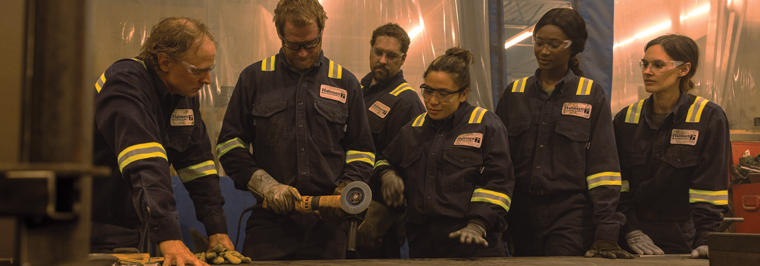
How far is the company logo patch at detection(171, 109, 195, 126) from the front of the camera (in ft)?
7.22

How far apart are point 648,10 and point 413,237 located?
3367 millimetres

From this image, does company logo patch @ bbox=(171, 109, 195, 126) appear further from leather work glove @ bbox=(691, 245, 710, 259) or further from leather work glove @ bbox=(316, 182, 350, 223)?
leather work glove @ bbox=(691, 245, 710, 259)

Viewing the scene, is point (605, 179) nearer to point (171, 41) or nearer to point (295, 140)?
point (295, 140)

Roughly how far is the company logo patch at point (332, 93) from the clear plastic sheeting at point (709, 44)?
9.72 feet

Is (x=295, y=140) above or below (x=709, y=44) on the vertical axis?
below

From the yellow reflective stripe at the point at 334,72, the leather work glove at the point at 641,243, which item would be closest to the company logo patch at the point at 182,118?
the yellow reflective stripe at the point at 334,72

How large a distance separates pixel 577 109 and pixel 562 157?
0.28 m

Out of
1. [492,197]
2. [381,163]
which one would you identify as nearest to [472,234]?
[492,197]

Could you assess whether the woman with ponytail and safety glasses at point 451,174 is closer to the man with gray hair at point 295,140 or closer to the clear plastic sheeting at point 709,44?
the man with gray hair at point 295,140

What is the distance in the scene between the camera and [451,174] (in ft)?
8.45

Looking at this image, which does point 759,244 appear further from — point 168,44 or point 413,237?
point 168,44

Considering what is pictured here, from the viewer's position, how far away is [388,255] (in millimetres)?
3006

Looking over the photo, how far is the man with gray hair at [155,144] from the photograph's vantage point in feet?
5.73

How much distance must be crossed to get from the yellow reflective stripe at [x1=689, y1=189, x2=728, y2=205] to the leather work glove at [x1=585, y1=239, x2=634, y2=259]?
568mm
